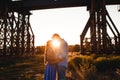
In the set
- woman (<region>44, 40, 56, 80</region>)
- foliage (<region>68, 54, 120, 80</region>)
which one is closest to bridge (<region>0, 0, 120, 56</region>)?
foliage (<region>68, 54, 120, 80</region>)

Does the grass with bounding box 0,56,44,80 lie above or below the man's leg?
below

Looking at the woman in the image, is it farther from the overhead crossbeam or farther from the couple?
the overhead crossbeam

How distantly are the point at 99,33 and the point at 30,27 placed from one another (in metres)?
11.3

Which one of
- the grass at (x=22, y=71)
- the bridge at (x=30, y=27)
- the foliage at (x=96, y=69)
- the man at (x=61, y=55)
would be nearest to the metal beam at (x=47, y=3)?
the bridge at (x=30, y=27)

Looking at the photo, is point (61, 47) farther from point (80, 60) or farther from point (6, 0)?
point (6, 0)

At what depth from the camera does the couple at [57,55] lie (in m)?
7.92

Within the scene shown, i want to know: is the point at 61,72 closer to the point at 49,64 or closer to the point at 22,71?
the point at 49,64

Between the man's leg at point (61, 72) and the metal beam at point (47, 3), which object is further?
the metal beam at point (47, 3)

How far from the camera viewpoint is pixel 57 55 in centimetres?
791

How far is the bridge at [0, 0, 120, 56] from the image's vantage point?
27594 millimetres

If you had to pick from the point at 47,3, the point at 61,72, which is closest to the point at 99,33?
the point at 47,3

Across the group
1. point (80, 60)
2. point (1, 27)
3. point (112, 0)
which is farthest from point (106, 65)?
point (1, 27)

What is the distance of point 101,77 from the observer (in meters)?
13.4

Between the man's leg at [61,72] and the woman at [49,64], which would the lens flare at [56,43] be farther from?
the man's leg at [61,72]
